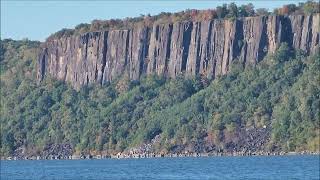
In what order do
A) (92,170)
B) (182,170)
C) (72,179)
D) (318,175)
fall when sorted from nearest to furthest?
(318,175)
(72,179)
(182,170)
(92,170)

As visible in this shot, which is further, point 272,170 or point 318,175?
point 272,170

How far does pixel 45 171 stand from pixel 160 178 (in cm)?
3409

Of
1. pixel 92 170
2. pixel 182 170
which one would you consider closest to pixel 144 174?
pixel 182 170

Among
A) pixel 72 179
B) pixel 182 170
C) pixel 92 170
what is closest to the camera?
pixel 72 179

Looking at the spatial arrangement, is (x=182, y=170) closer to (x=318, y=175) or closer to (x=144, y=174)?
(x=144, y=174)

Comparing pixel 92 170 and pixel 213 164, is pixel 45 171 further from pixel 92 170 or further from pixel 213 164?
pixel 213 164

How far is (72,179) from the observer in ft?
544

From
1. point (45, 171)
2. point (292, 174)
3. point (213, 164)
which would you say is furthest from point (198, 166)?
point (292, 174)

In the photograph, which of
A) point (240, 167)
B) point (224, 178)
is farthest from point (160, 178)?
point (240, 167)

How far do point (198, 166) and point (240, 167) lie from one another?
28.7 ft

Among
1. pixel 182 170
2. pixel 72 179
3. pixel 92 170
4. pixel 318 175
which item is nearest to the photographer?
pixel 318 175

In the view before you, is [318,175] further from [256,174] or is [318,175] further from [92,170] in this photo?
[92,170]

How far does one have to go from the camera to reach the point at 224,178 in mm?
157125

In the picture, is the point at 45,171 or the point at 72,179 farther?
the point at 45,171
